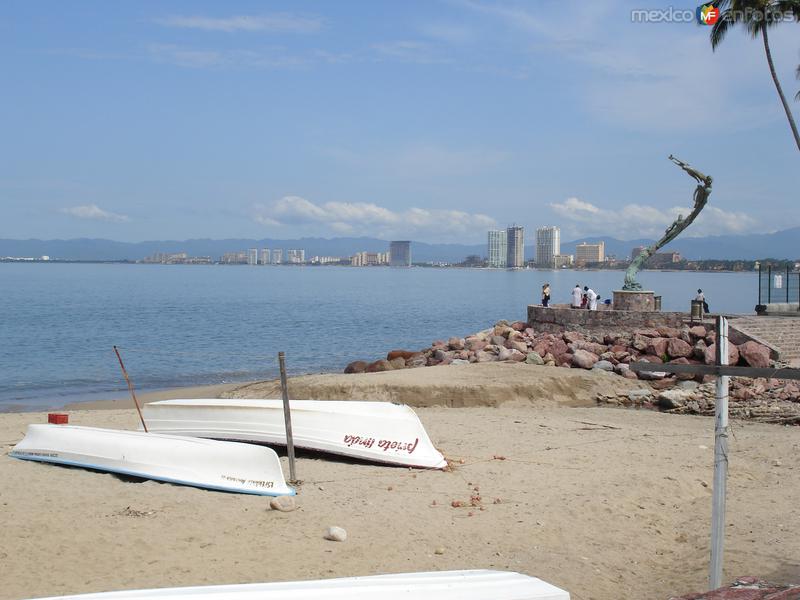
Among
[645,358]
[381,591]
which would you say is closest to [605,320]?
[645,358]

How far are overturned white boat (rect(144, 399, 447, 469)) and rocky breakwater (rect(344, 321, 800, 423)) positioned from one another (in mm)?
8204

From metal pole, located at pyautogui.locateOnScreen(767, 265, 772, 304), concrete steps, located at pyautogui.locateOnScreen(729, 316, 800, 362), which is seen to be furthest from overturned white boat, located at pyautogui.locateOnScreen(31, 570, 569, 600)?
metal pole, located at pyautogui.locateOnScreen(767, 265, 772, 304)

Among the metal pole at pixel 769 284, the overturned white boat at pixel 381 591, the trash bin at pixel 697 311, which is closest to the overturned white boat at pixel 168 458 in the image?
the overturned white boat at pixel 381 591

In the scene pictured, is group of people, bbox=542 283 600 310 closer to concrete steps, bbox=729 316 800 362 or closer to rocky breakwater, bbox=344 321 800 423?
rocky breakwater, bbox=344 321 800 423

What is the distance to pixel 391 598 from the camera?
418cm

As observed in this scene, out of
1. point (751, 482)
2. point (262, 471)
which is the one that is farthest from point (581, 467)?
point (262, 471)

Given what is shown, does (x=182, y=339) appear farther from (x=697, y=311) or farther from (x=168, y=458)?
(x=168, y=458)

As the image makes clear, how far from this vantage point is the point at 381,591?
167 inches

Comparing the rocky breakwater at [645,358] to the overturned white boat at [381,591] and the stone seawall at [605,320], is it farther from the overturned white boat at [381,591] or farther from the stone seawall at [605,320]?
the overturned white boat at [381,591]

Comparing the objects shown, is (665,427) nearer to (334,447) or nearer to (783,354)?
(334,447)

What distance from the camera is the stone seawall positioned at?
75.8 ft

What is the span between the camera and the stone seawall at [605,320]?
23109 millimetres

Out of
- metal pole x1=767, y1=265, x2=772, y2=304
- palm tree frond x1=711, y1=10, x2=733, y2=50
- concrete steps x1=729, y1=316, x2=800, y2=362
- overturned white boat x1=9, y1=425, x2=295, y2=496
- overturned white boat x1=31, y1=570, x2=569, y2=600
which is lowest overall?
overturned white boat x1=9, y1=425, x2=295, y2=496

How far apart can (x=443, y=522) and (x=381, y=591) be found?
3608 millimetres
